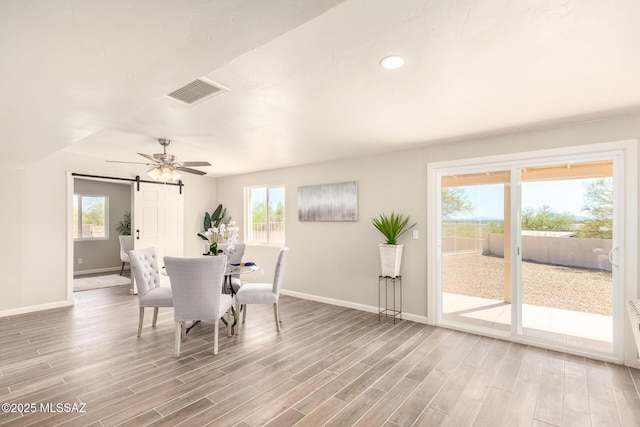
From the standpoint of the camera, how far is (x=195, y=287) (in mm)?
3072

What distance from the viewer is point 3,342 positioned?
3.40 m

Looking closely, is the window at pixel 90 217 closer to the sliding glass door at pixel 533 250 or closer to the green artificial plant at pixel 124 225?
the green artificial plant at pixel 124 225

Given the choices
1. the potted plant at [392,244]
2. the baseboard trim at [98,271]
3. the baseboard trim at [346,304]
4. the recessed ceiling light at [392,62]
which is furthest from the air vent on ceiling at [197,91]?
the baseboard trim at [98,271]

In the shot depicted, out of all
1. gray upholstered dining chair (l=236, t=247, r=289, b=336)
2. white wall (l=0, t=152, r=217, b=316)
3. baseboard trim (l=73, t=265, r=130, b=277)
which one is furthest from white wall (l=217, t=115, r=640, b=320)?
baseboard trim (l=73, t=265, r=130, b=277)

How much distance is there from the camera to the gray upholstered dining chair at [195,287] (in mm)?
3023

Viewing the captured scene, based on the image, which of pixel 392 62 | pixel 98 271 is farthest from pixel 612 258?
pixel 98 271

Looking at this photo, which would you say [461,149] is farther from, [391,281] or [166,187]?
[166,187]

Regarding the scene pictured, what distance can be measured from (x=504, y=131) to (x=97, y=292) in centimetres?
708

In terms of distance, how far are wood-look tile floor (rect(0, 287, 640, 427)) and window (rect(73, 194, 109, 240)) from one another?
4459 mm

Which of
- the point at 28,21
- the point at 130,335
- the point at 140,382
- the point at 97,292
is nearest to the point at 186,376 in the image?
the point at 140,382

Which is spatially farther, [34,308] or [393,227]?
[34,308]

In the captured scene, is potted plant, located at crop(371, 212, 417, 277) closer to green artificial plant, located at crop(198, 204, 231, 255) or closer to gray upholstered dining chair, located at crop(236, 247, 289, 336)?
gray upholstered dining chair, located at crop(236, 247, 289, 336)

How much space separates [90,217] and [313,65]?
8.42 metres

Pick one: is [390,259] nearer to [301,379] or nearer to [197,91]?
[301,379]
